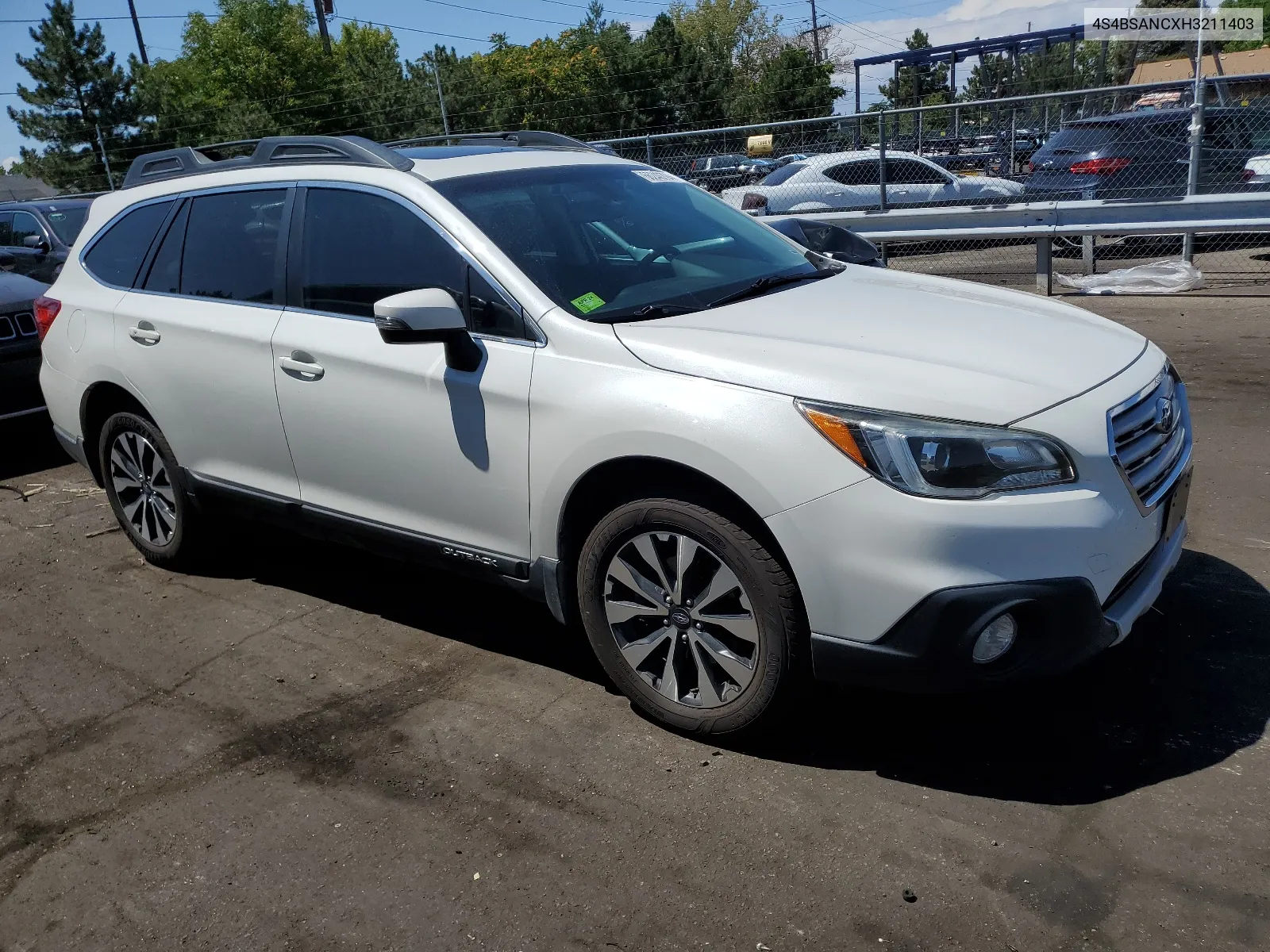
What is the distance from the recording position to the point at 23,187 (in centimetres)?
5525

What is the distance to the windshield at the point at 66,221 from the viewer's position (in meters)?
12.1

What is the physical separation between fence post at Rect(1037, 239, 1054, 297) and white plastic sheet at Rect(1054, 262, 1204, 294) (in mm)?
370

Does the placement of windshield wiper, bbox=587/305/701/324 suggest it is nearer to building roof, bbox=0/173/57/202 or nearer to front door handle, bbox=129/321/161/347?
front door handle, bbox=129/321/161/347

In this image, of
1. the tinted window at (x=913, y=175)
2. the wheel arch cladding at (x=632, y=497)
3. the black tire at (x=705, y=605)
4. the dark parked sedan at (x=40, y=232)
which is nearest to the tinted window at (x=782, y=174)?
the tinted window at (x=913, y=175)

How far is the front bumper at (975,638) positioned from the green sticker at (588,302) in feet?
4.09

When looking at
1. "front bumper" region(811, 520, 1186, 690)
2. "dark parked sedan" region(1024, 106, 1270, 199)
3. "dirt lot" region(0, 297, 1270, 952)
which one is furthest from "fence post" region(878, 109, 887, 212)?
"front bumper" region(811, 520, 1186, 690)

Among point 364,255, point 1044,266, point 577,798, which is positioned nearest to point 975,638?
point 577,798

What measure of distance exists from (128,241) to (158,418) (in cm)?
89

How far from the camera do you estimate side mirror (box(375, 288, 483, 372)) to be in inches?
135

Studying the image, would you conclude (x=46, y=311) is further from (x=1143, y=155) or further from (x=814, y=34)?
(x=814, y=34)

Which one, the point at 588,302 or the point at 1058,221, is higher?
the point at 588,302

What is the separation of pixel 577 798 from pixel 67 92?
58035 mm

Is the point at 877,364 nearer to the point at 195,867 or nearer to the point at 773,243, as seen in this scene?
the point at 773,243

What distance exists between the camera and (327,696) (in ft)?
12.9
